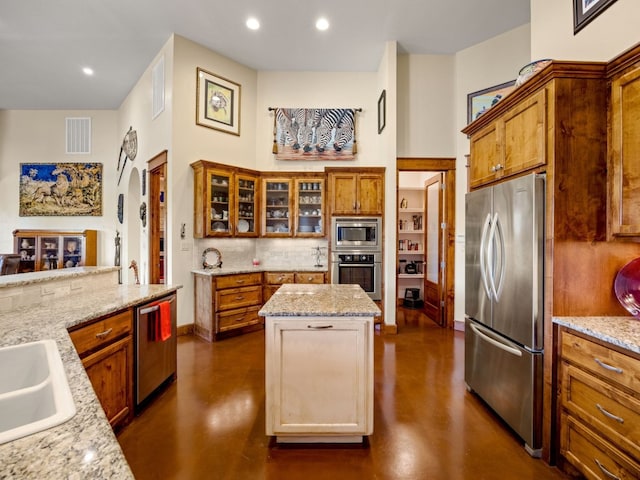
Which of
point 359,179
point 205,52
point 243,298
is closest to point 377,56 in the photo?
point 359,179

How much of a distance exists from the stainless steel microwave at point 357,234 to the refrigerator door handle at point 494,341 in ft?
6.64

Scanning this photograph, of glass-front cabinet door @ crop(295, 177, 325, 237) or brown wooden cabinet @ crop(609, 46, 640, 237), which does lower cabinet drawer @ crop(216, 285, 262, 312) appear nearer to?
glass-front cabinet door @ crop(295, 177, 325, 237)

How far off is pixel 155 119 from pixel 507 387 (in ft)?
17.4

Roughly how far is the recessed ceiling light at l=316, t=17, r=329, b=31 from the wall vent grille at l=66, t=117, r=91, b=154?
18.2 feet

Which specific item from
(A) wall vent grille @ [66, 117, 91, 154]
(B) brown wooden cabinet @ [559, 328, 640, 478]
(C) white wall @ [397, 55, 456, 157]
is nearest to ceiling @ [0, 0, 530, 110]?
(C) white wall @ [397, 55, 456, 157]

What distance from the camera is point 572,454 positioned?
1.69 metres

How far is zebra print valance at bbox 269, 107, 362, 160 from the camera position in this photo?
492cm

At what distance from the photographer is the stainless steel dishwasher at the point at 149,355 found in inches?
90.0

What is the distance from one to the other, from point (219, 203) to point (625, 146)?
406 cm

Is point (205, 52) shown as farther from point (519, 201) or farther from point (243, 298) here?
point (519, 201)

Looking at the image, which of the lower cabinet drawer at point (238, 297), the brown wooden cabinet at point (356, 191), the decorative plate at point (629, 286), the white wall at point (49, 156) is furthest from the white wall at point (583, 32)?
the white wall at point (49, 156)

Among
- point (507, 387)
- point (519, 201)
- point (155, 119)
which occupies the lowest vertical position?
point (507, 387)

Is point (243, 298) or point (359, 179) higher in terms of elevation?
point (359, 179)

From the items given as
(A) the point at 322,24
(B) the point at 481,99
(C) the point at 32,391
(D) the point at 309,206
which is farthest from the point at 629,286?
(A) the point at 322,24
